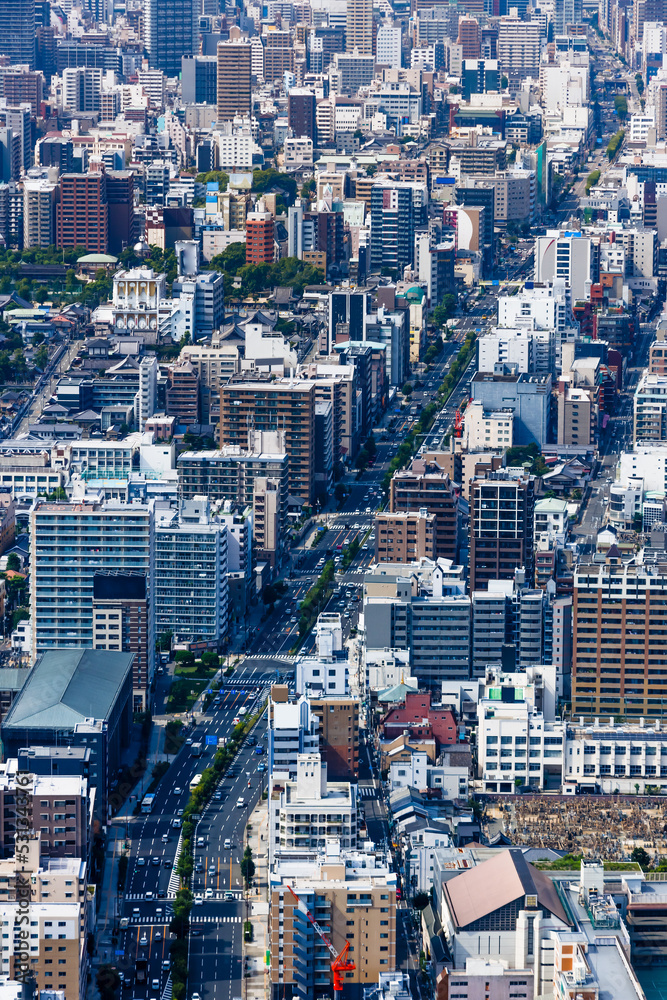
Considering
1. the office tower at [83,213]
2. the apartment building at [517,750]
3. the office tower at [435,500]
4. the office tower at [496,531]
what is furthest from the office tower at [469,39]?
the apartment building at [517,750]

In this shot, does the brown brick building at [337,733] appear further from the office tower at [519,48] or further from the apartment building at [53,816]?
the office tower at [519,48]

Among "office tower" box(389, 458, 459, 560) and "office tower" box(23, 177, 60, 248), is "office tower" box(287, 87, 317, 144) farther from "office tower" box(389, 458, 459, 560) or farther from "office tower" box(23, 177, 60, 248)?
"office tower" box(389, 458, 459, 560)

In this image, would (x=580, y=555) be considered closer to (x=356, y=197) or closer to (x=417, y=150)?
(x=356, y=197)

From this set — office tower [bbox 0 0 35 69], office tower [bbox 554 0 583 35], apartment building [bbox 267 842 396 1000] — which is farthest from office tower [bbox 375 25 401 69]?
apartment building [bbox 267 842 396 1000]

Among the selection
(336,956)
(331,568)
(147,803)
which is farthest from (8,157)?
(336,956)

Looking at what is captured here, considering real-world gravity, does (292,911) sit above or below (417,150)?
below

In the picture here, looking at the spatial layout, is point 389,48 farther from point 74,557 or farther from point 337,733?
point 337,733

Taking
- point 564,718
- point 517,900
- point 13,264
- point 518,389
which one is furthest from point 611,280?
point 517,900
